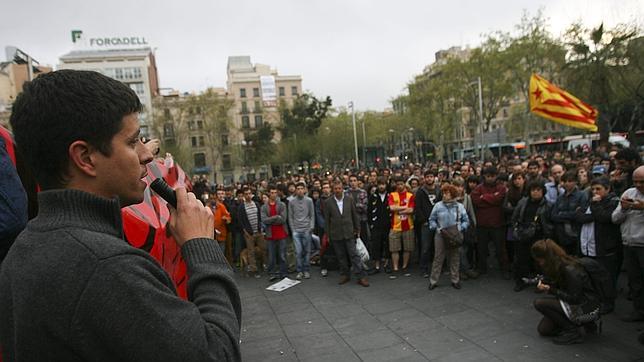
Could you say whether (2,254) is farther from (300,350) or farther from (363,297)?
(363,297)

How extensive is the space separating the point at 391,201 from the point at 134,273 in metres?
8.17

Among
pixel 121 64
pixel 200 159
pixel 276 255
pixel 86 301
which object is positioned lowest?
pixel 276 255

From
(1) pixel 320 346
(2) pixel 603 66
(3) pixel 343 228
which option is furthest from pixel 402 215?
(2) pixel 603 66

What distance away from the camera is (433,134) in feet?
146

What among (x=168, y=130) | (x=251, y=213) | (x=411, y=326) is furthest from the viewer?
(x=168, y=130)

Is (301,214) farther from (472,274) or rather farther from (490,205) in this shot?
(490,205)

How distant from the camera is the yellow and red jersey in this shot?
883cm

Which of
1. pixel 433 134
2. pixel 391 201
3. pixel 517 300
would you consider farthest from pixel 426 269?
pixel 433 134

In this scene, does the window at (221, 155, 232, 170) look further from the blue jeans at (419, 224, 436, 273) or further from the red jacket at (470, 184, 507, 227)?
the red jacket at (470, 184, 507, 227)

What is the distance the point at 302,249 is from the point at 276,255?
0.76 metres

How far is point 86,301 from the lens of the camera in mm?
898

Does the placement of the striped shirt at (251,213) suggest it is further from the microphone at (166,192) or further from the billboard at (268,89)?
the billboard at (268,89)

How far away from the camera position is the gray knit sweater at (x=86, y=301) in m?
0.90

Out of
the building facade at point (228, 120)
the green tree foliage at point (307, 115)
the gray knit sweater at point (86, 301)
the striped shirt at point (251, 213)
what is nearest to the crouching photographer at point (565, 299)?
the gray knit sweater at point (86, 301)
